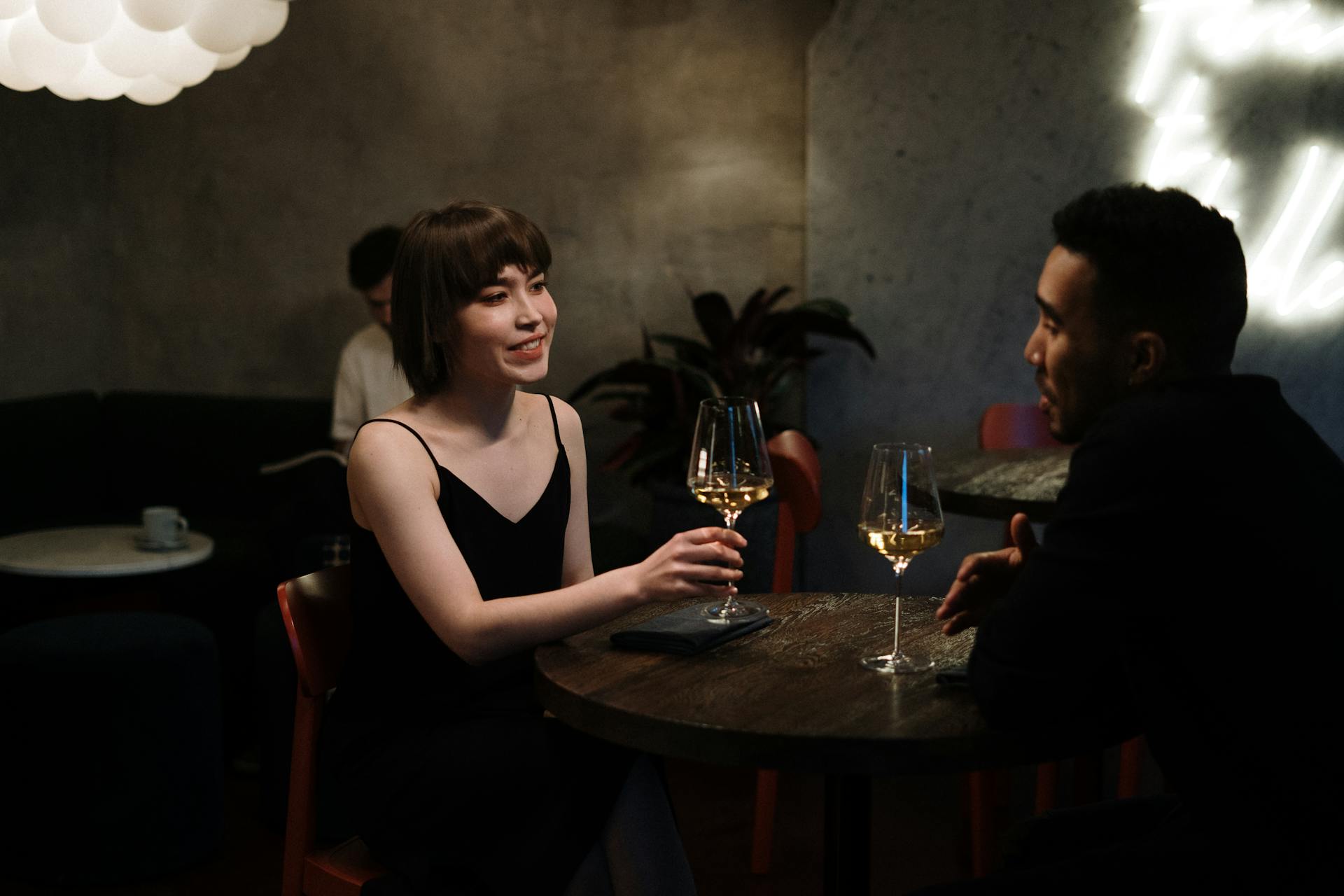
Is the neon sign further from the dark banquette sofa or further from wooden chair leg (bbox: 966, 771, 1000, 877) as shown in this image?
the dark banquette sofa

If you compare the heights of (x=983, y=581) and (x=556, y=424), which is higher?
(x=556, y=424)

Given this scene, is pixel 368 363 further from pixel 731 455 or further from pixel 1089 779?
pixel 731 455

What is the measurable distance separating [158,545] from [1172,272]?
3074 millimetres

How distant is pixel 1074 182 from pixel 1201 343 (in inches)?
114

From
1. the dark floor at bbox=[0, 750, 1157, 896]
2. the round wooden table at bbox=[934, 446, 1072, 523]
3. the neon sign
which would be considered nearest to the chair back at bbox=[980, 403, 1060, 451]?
the round wooden table at bbox=[934, 446, 1072, 523]

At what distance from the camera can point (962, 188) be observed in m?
4.09

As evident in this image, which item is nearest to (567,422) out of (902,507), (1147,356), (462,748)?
(462,748)

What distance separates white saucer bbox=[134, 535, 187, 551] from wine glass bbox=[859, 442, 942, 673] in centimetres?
266

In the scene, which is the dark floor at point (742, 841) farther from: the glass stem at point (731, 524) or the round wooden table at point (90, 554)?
the glass stem at point (731, 524)

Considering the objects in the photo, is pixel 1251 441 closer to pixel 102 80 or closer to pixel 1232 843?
pixel 1232 843

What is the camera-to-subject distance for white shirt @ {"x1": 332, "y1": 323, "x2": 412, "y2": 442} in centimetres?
436

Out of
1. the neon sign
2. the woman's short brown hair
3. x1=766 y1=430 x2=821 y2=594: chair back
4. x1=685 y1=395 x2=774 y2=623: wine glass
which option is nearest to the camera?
x1=685 y1=395 x2=774 y2=623: wine glass

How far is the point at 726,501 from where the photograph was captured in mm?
1628

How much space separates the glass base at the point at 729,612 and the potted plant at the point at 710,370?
2203 millimetres
